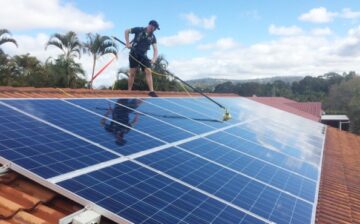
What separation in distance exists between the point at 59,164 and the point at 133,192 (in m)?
0.81

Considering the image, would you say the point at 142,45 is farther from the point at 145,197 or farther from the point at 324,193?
the point at 145,197

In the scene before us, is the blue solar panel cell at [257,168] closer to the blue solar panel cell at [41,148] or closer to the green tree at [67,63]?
the blue solar panel cell at [41,148]

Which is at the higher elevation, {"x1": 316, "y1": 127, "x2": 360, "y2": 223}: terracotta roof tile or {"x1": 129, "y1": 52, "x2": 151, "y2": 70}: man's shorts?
{"x1": 129, "y1": 52, "x2": 151, "y2": 70}: man's shorts

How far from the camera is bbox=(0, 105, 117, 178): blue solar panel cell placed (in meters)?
3.97

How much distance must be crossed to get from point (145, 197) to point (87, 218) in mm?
798

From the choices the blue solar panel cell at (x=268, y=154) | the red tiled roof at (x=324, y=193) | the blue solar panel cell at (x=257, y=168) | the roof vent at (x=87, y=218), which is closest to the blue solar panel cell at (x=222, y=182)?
the blue solar panel cell at (x=257, y=168)

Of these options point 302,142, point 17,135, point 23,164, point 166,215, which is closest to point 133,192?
point 166,215

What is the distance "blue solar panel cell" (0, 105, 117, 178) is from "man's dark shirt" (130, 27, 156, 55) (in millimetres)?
6492

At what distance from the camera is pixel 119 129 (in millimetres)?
6082

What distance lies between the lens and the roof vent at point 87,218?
11.2 ft

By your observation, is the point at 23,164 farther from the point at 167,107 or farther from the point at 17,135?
the point at 167,107

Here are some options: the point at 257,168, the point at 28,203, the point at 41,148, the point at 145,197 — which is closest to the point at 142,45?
the point at 257,168

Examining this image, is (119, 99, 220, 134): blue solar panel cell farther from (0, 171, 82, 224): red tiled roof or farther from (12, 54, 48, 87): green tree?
(12, 54, 48, 87): green tree

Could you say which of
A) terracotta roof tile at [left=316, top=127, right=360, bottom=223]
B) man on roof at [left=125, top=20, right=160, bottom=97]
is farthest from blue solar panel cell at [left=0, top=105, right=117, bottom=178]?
man on roof at [left=125, top=20, right=160, bottom=97]
